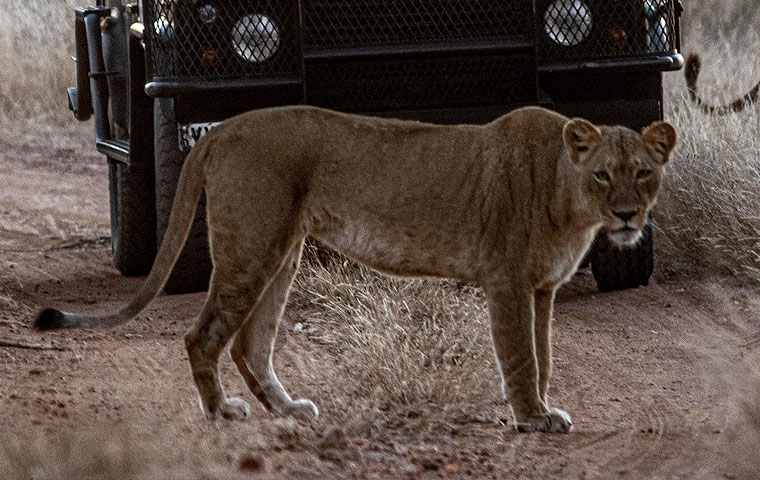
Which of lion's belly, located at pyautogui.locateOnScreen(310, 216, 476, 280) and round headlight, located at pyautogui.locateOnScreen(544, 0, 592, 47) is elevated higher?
round headlight, located at pyautogui.locateOnScreen(544, 0, 592, 47)

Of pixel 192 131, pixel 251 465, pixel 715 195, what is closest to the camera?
pixel 251 465

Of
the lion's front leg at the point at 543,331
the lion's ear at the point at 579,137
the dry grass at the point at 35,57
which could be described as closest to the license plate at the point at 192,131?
the lion's front leg at the point at 543,331

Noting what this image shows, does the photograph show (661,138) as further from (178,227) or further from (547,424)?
(178,227)

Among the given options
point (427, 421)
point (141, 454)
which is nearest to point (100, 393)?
point (427, 421)

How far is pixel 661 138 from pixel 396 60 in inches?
75.9

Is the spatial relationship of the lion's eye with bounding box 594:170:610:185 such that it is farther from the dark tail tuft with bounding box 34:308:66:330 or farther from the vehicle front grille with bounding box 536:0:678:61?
the vehicle front grille with bounding box 536:0:678:61

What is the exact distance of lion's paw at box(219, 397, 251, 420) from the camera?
14.0 feet

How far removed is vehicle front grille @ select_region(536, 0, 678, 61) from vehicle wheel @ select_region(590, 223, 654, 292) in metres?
0.88

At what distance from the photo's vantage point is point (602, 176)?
417 centimetres

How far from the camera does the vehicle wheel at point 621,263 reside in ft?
21.3

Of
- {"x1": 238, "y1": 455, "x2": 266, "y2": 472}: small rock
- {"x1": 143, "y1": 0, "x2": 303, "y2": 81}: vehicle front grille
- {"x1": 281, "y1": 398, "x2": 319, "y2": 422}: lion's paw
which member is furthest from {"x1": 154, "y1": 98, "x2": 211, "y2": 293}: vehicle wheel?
{"x1": 238, "y1": 455, "x2": 266, "y2": 472}: small rock

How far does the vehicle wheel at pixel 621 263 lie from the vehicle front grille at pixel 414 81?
946 mm

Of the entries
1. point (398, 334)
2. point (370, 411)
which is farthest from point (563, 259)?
point (398, 334)

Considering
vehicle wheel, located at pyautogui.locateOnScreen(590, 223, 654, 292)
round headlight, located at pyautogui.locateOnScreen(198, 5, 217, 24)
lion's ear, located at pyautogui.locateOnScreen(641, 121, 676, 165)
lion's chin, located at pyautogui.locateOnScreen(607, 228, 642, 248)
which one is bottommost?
vehicle wheel, located at pyautogui.locateOnScreen(590, 223, 654, 292)
